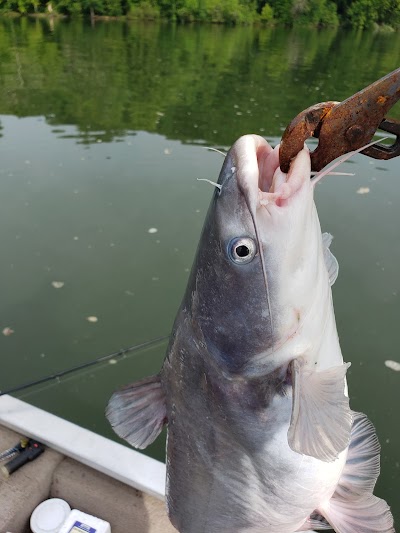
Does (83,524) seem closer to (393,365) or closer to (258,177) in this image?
(258,177)

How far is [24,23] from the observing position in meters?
33.1

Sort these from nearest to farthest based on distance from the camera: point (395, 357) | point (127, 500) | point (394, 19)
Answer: point (127, 500), point (395, 357), point (394, 19)

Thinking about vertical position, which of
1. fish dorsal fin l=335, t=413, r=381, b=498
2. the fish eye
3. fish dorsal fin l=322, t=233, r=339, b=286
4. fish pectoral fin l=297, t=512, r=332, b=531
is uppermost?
the fish eye

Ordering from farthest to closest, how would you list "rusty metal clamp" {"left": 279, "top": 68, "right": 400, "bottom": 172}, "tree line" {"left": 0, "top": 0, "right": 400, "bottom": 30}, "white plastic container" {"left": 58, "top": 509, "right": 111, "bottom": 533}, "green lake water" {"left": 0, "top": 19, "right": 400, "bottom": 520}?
1. "tree line" {"left": 0, "top": 0, "right": 400, "bottom": 30}
2. "green lake water" {"left": 0, "top": 19, "right": 400, "bottom": 520}
3. "white plastic container" {"left": 58, "top": 509, "right": 111, "bottom": 533}
4. "rusty metal clamp" {"left": 279, "top": 68, "right": 400, "bottom": 172}

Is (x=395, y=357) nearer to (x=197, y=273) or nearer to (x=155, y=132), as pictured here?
(x=197, y=273)

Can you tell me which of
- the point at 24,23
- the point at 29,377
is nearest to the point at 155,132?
the point at 29,377

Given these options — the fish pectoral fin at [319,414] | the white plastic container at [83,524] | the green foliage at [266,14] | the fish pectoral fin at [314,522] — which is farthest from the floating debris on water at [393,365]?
the green foliage at [266,14]

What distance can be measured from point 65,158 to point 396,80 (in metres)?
8.38

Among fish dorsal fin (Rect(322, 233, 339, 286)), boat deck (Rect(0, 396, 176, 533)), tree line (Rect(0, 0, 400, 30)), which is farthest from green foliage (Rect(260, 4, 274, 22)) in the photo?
fish dorsal fin (Rect(322, 233, 339, 286))

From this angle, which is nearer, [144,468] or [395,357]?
[144,468]

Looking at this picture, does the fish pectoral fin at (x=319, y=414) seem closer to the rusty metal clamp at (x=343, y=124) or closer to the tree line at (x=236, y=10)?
the rusty metal clamp at (x=343, y=124)

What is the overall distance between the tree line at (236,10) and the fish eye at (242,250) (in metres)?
43.3

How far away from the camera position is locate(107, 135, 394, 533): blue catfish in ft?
4.21

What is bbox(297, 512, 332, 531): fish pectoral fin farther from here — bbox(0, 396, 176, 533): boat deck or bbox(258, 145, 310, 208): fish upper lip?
bbox(258, 145, 310, 208): fish upper lip
